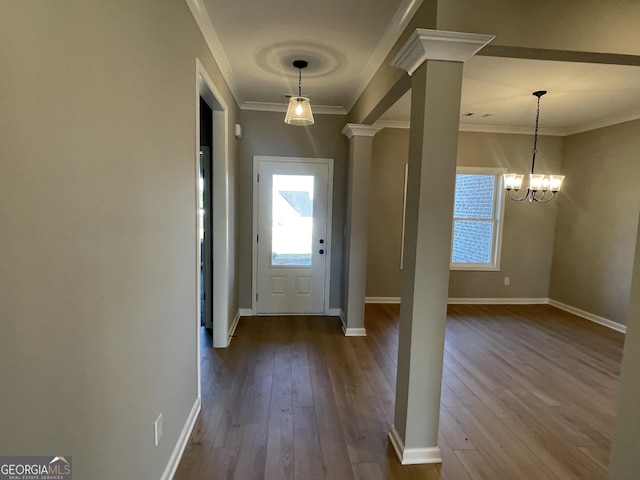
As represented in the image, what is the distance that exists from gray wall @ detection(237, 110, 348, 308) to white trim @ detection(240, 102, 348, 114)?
0.16 ft

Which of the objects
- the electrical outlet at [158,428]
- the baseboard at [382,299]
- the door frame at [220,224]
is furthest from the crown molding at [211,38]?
the baseboard at [382,299]

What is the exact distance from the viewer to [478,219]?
17.7 feet

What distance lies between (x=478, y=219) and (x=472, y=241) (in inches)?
14.5

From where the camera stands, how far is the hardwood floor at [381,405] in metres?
1.96

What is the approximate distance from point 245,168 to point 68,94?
11.4 ft

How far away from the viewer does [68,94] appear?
2.98ft

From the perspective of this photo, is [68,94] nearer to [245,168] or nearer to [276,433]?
[276,433]

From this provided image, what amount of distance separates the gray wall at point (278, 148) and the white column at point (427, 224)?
2.39 meters

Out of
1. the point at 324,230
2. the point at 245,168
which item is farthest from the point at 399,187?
the point at 245,168

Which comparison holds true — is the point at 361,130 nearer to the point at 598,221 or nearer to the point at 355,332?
the point at 355,332

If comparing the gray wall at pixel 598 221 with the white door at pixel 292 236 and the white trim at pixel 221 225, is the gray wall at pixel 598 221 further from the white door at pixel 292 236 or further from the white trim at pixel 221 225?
the white trim at pixel 221 225

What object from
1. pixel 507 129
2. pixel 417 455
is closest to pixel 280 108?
pixel 507 129

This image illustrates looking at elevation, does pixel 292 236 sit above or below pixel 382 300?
above

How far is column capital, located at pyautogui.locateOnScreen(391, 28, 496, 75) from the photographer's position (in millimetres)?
1674
